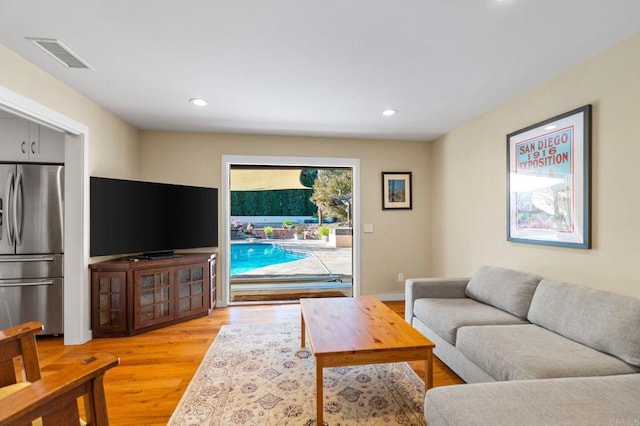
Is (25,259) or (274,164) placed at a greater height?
(274,164)

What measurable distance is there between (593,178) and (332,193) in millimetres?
3722

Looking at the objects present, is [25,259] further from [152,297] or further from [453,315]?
[453,315]

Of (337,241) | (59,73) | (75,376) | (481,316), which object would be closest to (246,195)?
(337,241)

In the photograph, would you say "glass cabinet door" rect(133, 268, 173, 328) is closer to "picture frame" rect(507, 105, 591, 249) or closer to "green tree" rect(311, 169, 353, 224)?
"green tree" rect(311, 169, 353, 224)

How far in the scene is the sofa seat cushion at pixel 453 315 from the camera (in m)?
2.41

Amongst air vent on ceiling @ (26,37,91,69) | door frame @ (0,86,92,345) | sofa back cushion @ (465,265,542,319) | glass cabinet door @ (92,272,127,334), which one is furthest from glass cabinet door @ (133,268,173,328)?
sofa back cushion @ (465,265,542,319)

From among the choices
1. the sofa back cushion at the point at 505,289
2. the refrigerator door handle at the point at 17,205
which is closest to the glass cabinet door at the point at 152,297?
the refrigerator door handle at the point at 17,205

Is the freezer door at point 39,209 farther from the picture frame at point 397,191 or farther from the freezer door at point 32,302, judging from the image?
the picture frame at point 397,191

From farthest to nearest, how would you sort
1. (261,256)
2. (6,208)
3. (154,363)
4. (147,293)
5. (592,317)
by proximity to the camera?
(261,256) < (147,293) < (6,208) < (154,363) < (592,317)

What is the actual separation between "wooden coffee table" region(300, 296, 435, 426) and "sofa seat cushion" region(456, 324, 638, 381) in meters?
0.38

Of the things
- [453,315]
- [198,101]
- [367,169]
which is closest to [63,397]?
[453,315]

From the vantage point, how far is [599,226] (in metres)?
2.25

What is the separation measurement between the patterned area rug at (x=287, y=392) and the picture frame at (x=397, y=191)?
8.39 feet

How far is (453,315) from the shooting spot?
8.35 feet
